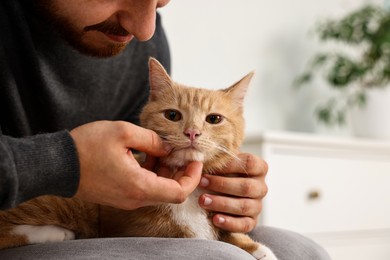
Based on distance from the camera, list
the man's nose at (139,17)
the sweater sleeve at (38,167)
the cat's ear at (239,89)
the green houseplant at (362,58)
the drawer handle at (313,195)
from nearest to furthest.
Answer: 1. the sweater sleeve at (38,167)
2. the man's nose at (139,17)
3. the cat's ear at (239,89)
4. the drawer handle at (313,195)
5. the green houseplant at (362,58)

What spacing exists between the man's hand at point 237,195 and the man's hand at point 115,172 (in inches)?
8.5

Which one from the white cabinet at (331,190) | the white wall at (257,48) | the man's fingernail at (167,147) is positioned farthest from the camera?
the white wall at (257,48)

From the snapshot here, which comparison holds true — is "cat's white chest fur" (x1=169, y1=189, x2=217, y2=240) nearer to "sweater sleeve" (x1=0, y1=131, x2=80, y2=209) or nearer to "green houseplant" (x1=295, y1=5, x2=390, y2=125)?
"sweater sleeve" (x1=0, y1=131, x2=80, y2=209)

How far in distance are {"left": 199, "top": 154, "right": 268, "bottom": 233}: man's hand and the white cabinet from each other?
0.86 metres

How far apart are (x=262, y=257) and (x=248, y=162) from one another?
A: 0.74 ft

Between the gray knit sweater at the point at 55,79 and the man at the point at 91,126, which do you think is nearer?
the man at the point at 91,126

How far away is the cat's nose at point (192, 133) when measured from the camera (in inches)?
38.6

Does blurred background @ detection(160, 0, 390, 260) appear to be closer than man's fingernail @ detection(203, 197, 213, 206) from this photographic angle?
No

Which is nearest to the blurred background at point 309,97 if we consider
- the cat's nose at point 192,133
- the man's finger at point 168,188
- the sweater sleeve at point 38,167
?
the cat's nose at point 192,133

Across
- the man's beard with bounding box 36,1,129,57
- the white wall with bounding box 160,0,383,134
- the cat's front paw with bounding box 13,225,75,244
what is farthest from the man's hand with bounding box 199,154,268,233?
the white wall with bounding box 160,0,383,134

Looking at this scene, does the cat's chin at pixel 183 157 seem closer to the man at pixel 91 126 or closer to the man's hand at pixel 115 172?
the man at pixel 91 126

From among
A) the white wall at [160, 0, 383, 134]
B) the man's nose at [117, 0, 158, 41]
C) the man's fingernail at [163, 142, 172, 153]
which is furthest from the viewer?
the white wall at [160, 0, 383, 134]

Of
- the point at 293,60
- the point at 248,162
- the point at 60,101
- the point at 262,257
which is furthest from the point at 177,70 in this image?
the point at 262,257

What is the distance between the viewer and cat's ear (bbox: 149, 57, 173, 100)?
3.71 ft
